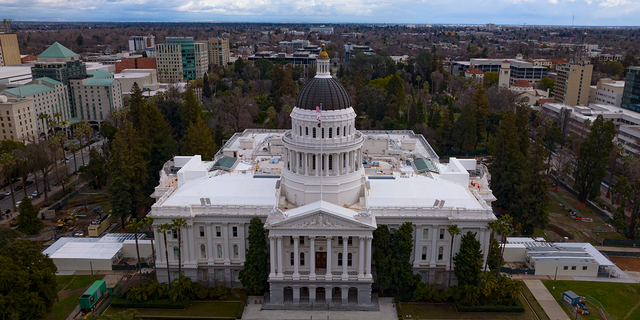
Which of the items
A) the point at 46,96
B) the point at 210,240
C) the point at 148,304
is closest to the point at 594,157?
the point at 210,240

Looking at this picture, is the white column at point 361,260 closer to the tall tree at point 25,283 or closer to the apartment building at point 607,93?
the tall tree at point 25,283

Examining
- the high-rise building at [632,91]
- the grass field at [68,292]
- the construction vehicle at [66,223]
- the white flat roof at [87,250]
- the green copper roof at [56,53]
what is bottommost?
the grass field at [68,292]

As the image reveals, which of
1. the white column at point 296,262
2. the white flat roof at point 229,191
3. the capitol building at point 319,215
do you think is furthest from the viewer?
the white flat roof at point 229,191

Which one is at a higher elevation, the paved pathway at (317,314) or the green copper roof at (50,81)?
the green copper roof at (50,81)

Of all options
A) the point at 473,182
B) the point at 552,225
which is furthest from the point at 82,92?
the point at 552,225

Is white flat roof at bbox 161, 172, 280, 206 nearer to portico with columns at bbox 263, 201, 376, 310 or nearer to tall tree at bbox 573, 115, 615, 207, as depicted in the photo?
portico with columns at bbox 263, 201, 376, 310

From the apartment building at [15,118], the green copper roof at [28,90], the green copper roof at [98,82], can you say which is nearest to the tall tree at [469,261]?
the apartment building at [15,118]

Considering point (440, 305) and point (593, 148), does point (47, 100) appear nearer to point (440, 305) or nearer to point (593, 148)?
point (440, 305)
